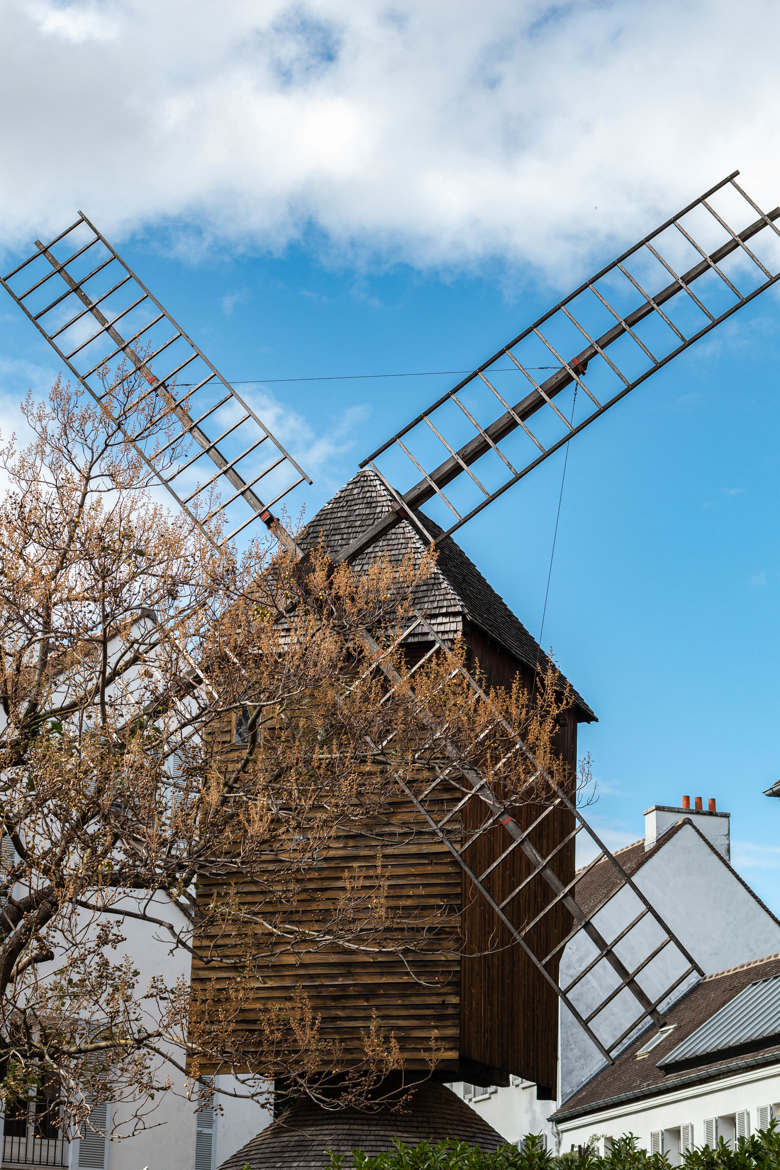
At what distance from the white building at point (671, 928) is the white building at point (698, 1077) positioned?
78 centimetres

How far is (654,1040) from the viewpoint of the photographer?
79.5ft

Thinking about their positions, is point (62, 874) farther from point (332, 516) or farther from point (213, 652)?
point (332, 516)

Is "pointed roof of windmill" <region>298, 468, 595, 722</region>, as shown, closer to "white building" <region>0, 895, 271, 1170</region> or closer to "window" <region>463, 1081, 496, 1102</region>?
"white building" <region>0, 895, 271, 1170</region>

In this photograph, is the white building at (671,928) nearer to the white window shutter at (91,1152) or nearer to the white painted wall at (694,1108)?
the white painted wall at (694,1108)

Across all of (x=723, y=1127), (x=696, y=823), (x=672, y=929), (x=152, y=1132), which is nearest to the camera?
(x=723, y=1127)

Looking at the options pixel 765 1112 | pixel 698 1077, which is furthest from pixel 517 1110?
pixel 765 1112

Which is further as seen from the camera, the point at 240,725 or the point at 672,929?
the point at 672,929

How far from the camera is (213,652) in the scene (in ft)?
46.4

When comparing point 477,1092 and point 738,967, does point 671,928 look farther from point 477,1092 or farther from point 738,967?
point 477,1092

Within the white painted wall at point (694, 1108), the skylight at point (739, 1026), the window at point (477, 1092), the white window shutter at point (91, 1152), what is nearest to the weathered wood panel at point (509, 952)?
the white painted wall at point (694, 1108)

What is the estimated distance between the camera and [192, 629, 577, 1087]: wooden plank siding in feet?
52.6

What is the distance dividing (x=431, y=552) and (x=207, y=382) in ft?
14.8

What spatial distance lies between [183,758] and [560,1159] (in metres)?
5.54

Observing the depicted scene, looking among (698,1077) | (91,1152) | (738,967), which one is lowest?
(91,1152)
